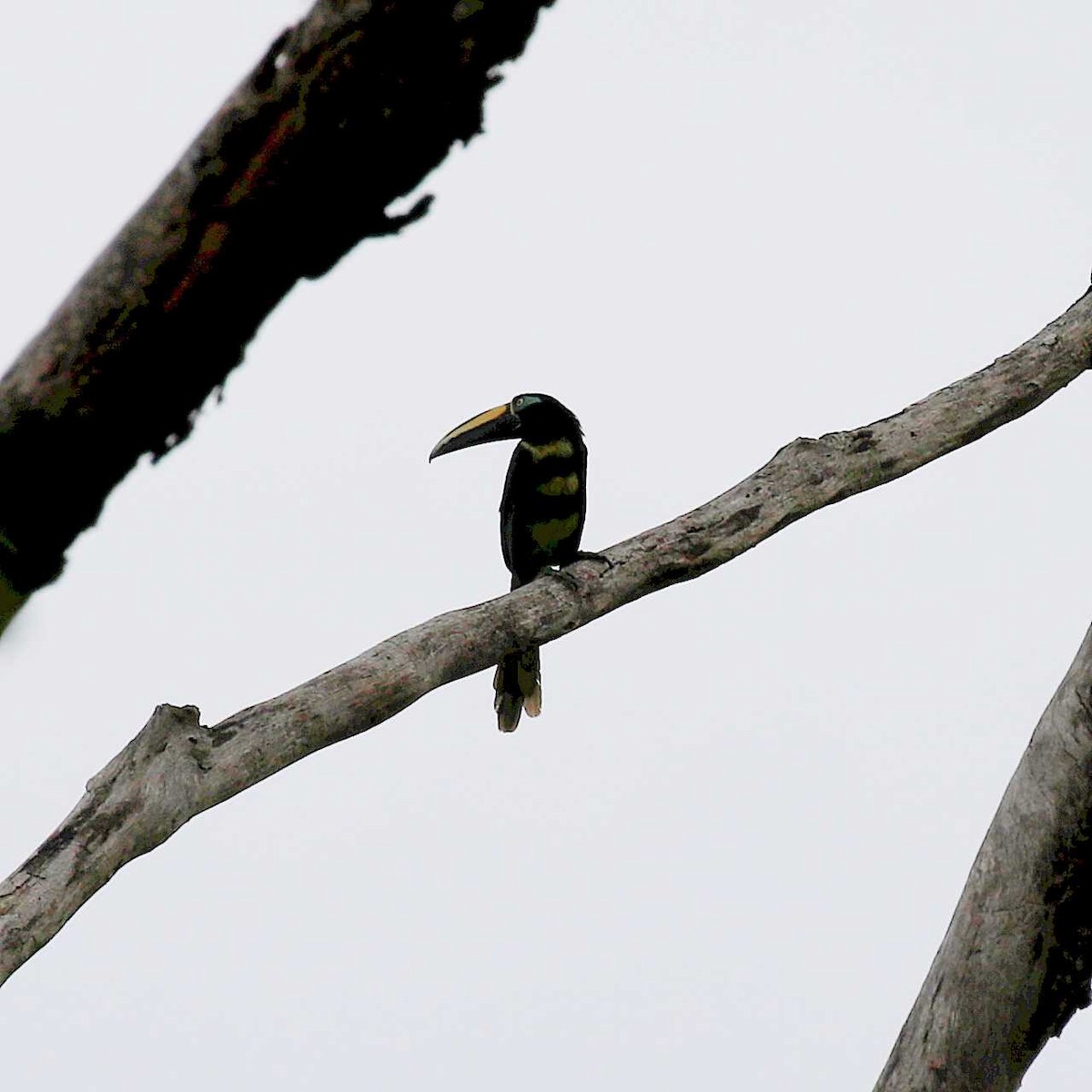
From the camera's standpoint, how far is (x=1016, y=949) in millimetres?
3855

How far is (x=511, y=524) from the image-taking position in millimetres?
7059

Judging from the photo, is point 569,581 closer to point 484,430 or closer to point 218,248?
point 484,430

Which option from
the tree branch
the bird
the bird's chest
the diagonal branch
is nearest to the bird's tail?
the bird

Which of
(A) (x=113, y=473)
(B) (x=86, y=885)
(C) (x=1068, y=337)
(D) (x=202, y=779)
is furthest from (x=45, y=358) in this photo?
(C) (x=1068, y=337)

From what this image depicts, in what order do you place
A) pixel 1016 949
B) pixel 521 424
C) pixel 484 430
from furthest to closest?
pixel 521 424, pixel 484 430, pixel 1016 949

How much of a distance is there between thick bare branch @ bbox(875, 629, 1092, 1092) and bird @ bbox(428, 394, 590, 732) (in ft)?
10.3

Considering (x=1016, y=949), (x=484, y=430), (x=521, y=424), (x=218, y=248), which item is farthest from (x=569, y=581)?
(x=218, y=248)

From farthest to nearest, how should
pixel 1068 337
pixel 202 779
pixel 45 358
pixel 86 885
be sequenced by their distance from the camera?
1. pixel 1068 337
2. pixel 202 779
3. pixel 86 885
4. pixel 45 358

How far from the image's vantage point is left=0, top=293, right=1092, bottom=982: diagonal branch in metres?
2.88

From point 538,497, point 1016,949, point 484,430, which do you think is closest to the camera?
point 1016,949

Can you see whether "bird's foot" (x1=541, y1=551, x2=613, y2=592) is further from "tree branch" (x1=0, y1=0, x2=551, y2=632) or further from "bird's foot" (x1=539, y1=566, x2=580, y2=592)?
"tree branch" (x1=0, y1=0, x2=551, y2=632)

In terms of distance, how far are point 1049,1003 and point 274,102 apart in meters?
3.55

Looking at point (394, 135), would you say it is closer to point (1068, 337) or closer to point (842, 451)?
point (842, 451)

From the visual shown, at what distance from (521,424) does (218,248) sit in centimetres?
571
